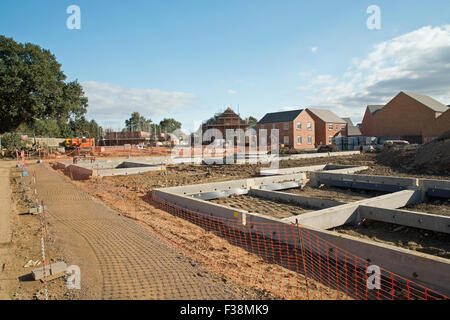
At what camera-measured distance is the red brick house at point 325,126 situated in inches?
1877

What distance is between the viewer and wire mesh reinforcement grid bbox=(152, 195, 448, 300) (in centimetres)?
384

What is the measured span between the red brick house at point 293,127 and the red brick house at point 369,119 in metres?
8.81

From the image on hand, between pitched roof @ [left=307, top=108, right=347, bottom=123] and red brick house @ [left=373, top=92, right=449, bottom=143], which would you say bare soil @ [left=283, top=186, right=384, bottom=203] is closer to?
red brick house @ [left=373, top=92, right=449, bottom=143]

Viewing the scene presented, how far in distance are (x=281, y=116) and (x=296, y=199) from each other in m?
38.8

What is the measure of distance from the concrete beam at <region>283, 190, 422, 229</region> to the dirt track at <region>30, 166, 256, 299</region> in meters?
2.60

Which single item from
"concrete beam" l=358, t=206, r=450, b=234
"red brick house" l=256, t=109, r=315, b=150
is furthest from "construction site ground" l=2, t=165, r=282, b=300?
"red brick house" l=256, t=109, r=315, b=150

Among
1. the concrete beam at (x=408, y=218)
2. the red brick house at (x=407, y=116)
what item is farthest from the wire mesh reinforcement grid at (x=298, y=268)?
the red brick house at (x=407, y=116)

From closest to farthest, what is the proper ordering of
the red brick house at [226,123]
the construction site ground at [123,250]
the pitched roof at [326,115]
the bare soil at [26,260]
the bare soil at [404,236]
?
the bare soil at [26,260] < the construction site ground at [123,250] < the bare soil at [404,236] < the pitched roof at [326,115] < the red brick house at [226,123]

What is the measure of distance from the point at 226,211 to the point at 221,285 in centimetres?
308

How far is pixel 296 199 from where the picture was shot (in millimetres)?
8922

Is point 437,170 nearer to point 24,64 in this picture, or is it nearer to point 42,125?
point 24,64

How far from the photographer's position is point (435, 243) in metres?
5.83

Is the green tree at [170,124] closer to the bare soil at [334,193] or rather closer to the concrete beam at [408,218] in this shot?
the bare soil at [334,193]
